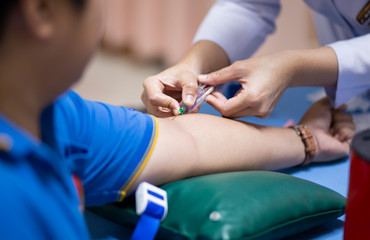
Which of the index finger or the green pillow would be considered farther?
the index finger

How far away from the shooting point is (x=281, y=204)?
2.41 feet

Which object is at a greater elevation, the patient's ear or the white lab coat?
the patient's ear

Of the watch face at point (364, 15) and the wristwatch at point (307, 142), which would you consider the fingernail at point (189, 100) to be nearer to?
the wristwatch at point (307, 142)

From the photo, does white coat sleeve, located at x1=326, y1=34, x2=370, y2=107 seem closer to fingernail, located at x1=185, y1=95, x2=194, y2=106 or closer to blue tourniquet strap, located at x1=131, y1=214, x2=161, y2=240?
fingernail, located at x1=185, y1=95, x2=194, y2=106

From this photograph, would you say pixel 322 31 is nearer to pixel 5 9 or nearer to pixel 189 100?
pixel 189 100

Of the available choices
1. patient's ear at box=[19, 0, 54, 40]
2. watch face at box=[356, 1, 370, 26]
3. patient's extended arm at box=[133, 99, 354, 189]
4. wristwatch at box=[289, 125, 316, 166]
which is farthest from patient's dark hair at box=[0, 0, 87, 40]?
watch face at box=[356, 1, 370, 26]

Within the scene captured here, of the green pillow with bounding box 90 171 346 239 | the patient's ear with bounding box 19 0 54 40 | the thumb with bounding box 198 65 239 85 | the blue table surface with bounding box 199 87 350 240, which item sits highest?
the patient's ear with bounding box 19 0 54 40

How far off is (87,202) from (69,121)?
6.0 inches

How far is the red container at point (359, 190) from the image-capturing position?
58 cm

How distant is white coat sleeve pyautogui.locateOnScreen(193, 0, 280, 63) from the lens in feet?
4.09

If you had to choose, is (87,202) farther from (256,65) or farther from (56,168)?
(256,65)

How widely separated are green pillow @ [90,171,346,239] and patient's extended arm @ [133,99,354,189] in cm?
4

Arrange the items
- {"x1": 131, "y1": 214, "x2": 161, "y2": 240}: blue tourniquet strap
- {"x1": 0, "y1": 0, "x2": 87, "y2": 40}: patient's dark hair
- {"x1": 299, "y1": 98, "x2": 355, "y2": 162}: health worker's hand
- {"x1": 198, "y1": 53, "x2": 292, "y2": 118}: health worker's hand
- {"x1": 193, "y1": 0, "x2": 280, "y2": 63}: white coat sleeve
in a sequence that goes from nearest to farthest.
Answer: {"x1": 0, "y1": 0, "x2": 87, "y2": 40}: patient's dark hair < {"x1": 131, "y1": 214, "x2": 161, "y2": 240}: blue tourniquet strap < {"x1": 198, "y1": 53, "x2": 292, "y2": 118}: health worker's hand < {"x1": 299, "y1": 98, "x2": 355, "y2": 162}: health worker's hand < {"x1": 193, "y1": 0, "x2": 280, "y2": 63}: white coat sleeve

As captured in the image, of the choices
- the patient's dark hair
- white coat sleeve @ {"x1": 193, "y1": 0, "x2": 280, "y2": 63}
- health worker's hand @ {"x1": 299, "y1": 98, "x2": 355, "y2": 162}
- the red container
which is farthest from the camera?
white coat sleeve @ {"x1": 193, "y1": 0, "x2": 280, "y2": 63}
